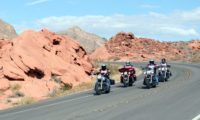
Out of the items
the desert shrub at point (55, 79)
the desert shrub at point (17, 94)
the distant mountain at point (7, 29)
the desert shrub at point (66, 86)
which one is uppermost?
the distant mountain at point (7, 29)

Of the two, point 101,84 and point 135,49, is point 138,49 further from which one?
point 101,84

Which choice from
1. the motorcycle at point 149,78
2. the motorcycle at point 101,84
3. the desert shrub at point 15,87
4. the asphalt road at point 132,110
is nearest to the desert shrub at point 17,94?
the desert shrub at point 15,87

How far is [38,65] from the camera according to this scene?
4206 centimetres

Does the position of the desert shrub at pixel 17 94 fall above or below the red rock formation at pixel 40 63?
below

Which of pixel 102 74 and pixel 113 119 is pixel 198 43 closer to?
pixel 102 74

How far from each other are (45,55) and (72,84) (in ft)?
15.7

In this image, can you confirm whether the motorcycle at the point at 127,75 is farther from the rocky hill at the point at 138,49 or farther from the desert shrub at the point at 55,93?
the rocky hill at the point at 138,49

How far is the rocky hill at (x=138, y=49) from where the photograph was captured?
112 m

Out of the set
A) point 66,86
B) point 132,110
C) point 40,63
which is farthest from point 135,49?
point 132,110

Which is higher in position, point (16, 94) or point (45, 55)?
point (45, 55)

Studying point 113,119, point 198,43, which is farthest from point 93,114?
point 198,43

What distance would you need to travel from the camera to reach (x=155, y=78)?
31172mm

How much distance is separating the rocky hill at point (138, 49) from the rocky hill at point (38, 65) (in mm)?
58045

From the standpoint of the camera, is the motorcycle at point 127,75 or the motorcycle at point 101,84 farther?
the motorcycle at point 127,75
